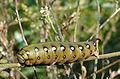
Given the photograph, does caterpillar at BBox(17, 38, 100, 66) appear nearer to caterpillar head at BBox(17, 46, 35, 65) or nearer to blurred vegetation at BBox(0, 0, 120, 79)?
caterpillar head at BBox(17, 46, 35, 65)

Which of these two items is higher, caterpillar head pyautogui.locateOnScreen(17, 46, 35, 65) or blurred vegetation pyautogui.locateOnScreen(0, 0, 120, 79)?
blurred vegetation pyautogui.locateOnScreen(0, 0, 120, 79)

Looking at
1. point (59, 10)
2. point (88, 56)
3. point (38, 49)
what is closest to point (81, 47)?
point (88, 56)

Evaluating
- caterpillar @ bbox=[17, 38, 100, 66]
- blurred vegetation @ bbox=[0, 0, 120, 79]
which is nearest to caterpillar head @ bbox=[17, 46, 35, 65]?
caterpillar @ bbox=[17, 38, 100, 66]

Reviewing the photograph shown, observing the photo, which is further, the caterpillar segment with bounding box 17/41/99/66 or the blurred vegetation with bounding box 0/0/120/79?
the blurred vegetation with bounding box 0/0/120/79

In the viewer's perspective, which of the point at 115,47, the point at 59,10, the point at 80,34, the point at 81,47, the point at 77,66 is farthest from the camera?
the point at 80,34

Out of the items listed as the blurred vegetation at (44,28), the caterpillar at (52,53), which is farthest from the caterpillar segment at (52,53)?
the blurred vegetation at (44,28)

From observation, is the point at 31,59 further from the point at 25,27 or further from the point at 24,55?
the point at 25,27

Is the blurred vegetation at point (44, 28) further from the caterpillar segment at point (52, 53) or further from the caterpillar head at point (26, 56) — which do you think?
the caterpillar head at point (26, 56)

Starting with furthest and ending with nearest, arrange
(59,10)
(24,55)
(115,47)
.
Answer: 1. (115,47)
2. (59,10)
3. (24,55)
